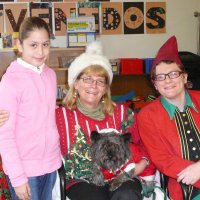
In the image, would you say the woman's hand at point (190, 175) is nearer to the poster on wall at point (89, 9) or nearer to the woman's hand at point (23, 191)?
the woman's hand at point (23, 191)

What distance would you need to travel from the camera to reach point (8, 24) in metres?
4.05

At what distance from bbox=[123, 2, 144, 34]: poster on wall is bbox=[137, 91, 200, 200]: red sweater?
2.58m

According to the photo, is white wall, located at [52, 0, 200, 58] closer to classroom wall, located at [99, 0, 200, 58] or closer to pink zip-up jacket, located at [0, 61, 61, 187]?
classroom wall, located at [99, 0, 200, 58]

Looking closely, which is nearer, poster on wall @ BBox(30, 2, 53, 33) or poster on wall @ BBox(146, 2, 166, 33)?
poster on wall @ BBox(30, 2, 53, 33)

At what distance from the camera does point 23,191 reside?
153cm

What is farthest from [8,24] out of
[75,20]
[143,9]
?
[143,9]

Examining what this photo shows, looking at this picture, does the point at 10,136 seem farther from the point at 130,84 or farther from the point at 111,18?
the point at 111,18

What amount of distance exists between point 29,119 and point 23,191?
0.34 m

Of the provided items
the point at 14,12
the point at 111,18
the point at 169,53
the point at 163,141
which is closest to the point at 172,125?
the point at 163,141

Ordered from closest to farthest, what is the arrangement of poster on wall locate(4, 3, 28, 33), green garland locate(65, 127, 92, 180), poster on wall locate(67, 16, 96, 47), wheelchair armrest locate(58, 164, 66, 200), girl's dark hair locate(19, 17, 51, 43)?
girl's dark hair locate(19, 17, 51, 43), wheelchair armrest locate(58, 164, 66, 200), green garland locate(65, 127, 92, 180), poster on wall locate(67, 16, 96, 47), poster on wall locate(4, 3, 28, 33)

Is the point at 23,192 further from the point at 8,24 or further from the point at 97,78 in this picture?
the point at 8,24

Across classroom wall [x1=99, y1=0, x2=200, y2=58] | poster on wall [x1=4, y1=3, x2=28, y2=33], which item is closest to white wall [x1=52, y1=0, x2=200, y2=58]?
classroom wall [x1=99, y1=0, x2=200, y2=58]

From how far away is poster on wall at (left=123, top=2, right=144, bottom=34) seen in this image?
4219 mm

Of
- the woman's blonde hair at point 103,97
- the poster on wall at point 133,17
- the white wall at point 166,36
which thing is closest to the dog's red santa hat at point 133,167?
the woman's blonde hair at point 103,97
